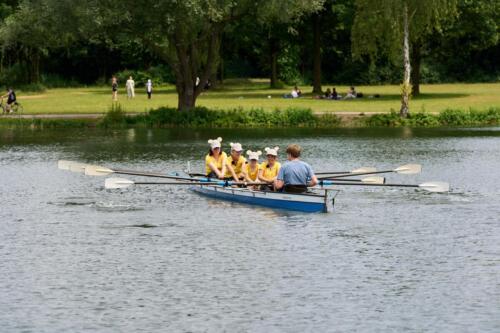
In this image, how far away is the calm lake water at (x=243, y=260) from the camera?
69.0ft

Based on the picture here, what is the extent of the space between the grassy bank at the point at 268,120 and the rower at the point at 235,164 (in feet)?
97.2

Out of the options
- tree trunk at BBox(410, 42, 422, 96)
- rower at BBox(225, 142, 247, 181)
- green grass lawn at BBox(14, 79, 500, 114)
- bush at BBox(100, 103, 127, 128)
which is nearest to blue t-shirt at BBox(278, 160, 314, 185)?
rower at BBox(225, 142, 247, 181)

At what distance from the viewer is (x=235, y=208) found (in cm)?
3356

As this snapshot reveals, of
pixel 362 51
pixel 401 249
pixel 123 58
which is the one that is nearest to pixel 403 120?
pixel 362 51

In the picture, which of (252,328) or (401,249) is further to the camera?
(401,249)

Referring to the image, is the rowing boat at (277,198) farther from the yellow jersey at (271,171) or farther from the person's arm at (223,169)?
the yellow jersey at (271,171)

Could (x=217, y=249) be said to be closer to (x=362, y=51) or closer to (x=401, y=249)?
(x=401, y=249)

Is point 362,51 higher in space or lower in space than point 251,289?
higher

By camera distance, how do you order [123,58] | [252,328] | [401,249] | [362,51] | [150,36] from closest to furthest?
[252,328], [401,249], [150,36], [362,51], [123,58]

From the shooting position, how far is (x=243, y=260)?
2619cm

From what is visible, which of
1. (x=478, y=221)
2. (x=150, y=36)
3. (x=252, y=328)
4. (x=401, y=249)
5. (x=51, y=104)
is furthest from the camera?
(x=51, y=104)

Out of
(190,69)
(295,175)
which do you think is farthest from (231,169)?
(190,69)

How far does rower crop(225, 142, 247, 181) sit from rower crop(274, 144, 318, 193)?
10.5 ft

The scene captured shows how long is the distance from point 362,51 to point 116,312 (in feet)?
187
